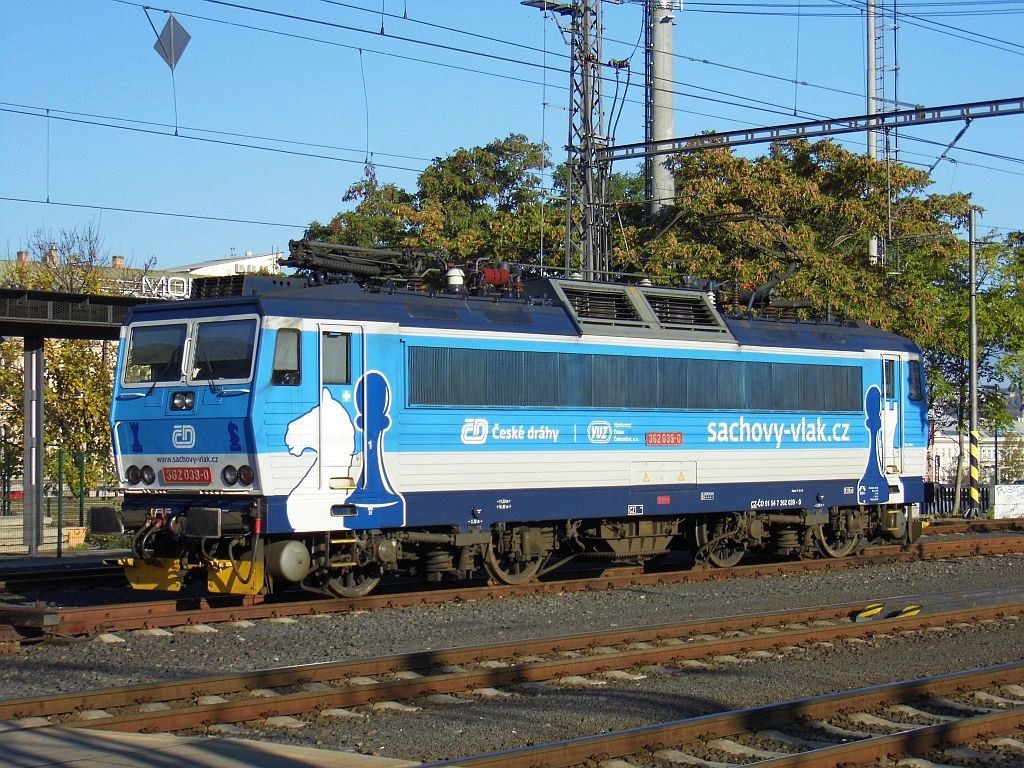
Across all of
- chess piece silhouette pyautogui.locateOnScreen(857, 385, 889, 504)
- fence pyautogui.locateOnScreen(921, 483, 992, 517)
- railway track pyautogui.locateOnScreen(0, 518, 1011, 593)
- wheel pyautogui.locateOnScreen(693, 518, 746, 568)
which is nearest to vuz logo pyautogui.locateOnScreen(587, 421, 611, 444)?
wheel pyautogui.locateOnScreen(693, 518, 746, 568)

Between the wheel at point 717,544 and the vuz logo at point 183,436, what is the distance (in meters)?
7.61

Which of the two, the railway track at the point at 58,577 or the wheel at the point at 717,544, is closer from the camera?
the railway track at the point at 58,577

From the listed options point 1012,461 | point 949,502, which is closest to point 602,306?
point 949,502

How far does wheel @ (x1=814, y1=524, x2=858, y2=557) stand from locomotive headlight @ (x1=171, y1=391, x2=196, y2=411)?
1028 cm

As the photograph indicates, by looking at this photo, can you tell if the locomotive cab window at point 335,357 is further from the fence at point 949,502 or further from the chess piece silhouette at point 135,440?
the fence at point 949,502

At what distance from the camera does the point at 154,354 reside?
48.1 feet

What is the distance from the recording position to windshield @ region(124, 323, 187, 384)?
14.5 m

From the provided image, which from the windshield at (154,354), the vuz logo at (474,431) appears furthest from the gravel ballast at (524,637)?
the windshield at (154,354)

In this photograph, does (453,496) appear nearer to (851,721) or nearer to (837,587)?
(837,587)

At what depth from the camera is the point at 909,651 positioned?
40.6ft

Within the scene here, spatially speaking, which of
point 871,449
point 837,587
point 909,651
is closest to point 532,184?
point 871,449

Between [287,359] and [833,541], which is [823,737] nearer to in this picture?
[287,359]

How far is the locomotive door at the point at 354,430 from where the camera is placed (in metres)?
14.2

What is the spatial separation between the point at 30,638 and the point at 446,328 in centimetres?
557
